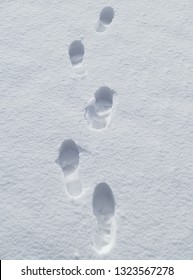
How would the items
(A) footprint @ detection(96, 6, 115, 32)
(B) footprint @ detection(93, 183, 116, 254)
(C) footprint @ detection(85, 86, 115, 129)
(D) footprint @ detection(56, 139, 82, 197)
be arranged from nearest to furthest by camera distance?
(B) footprint @ detection(93, 183, 116, 254)
(D) footprint @ detection(56, 139, 82, 197)
(C) footprint @ detection(85, 86, 115, 129)
(A) footprint @ detection(96, 6, 115, 32)

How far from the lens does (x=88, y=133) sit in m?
1.61

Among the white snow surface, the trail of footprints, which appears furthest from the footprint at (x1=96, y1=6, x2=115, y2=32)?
the trail of footprints

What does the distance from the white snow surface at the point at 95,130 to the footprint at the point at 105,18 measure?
0.06 feet

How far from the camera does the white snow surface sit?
55.9 inches

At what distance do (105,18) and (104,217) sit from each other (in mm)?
936

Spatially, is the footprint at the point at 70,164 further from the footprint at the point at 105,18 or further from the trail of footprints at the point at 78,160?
the footprint at the point at 105,18

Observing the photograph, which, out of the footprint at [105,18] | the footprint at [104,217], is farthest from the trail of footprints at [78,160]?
the footprint at [105,18]

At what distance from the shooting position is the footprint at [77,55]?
1.77m

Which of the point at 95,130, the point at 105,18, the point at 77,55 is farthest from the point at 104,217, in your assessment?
the point at 105,18

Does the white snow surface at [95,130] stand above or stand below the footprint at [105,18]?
below

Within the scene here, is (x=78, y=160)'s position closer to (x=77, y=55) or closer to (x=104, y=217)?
(x=104, y=217)

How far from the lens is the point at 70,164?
1.55m

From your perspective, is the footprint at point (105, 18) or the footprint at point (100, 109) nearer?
the footprint at point (100, 109)

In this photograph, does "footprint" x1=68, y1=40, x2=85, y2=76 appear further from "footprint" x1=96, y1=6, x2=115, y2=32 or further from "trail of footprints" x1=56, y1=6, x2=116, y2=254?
"footprint" x1=96, y1=6, x2=115, y2=32
